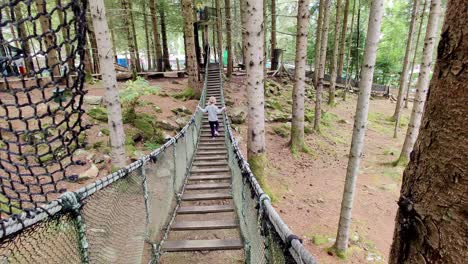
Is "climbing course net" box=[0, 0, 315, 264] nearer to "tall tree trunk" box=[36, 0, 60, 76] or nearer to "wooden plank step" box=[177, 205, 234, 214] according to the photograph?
"tall tree trunk" box=[36, 0, 60, 76]

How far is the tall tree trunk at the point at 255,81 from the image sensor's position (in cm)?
488

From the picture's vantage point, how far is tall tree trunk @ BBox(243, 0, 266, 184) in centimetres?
488

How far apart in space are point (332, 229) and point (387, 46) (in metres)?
23.5

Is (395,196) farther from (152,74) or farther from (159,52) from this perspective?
(159,52)

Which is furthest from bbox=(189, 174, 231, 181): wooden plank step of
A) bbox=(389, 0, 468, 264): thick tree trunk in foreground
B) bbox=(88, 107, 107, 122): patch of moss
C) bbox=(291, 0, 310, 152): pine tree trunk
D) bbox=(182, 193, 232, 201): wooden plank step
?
bbox=(389, 0, 468, 264): thick tree trunk in foreground

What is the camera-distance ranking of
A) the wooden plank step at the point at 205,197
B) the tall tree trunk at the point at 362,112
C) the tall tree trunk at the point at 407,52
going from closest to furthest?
the tall tree trunk at the point at 362,112
the wooden plank step at the point at 205,197
the tall tree trunk at the point at 407,52

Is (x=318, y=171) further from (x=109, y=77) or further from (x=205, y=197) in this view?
(x=109, y=77)

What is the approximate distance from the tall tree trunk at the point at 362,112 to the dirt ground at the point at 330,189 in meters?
0.56

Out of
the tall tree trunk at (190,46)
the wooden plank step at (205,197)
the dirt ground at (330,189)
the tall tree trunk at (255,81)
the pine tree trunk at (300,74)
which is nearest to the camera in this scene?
the wooden plank step at (205,197)

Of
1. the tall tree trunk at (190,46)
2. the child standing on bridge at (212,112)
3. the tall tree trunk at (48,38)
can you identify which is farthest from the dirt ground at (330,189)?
the tall tree trunk at (48,38)

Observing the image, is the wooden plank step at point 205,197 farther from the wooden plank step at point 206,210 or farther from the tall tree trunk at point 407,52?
the tall tree trunk at point 407,52

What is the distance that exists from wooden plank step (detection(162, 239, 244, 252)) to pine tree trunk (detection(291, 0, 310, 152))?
557cm

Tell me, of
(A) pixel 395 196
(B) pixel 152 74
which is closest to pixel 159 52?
(B) pixel 152 74

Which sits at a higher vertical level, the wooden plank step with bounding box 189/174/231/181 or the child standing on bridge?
the child standing on bridge
